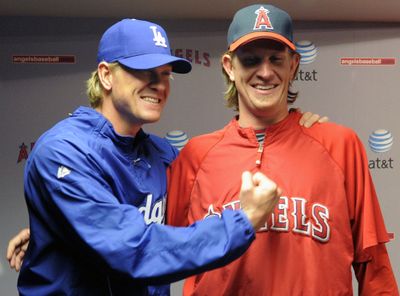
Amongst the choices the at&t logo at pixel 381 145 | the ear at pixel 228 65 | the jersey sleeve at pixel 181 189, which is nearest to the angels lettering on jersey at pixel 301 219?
the jersey sleeve at pixel 181 189

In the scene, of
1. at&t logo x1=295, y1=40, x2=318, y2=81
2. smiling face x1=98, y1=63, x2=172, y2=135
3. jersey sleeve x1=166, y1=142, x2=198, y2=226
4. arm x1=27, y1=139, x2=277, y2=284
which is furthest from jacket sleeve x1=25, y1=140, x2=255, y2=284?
at&t logo x1=295, y1=40, x2=318, y2=81

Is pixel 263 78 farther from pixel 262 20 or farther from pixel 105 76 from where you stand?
pixel 105 76

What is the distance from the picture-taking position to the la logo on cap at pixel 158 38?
1.15 m

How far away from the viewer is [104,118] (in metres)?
1.11

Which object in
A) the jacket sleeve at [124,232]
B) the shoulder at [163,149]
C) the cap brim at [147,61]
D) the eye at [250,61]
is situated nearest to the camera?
the jacket sleeve at [124,232]

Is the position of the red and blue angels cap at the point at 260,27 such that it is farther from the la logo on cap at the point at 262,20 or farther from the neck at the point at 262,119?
the neck at the point at 262,119

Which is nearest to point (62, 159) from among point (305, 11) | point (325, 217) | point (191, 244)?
point (191, 244)

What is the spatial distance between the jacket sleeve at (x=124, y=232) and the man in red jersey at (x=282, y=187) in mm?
214

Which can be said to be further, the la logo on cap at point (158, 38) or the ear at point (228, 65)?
the ear at point (228, 65)

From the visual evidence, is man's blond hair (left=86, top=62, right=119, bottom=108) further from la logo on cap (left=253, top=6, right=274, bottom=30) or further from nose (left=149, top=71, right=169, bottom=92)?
la logo on cap (left=253, top=6, right=274, bottom=30)

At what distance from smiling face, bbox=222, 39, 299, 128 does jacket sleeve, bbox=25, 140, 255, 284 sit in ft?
1.10

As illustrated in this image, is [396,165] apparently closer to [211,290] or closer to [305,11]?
[305,11]

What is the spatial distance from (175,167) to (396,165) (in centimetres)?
119

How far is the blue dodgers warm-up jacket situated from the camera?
0.89 m
